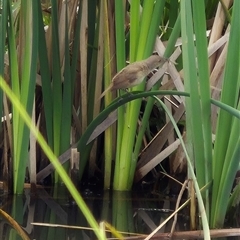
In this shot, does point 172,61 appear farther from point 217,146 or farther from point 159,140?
point 217,146

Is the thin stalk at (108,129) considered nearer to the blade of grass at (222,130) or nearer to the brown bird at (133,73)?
the brown bird at (133,73)

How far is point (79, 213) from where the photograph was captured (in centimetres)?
108

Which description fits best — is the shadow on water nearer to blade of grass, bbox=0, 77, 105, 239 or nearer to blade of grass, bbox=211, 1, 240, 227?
blade of grass, bbox=211, 1, 240, 227

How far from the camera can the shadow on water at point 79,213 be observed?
958 mm

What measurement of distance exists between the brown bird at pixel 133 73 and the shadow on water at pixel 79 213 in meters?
0.26

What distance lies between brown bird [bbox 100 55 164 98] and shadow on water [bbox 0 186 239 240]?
0.87ft

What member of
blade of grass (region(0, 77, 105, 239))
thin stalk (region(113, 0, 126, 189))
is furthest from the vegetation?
blade of grass (region(0, 77, 105, 239))

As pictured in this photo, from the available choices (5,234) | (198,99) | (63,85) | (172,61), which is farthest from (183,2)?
(5,234)

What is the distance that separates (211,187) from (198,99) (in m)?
0.17

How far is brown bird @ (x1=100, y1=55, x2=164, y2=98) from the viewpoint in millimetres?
1056

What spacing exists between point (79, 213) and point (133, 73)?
0.31 metres

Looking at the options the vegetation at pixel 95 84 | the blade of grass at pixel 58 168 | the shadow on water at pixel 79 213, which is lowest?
the shadow on water at pixel 79 213

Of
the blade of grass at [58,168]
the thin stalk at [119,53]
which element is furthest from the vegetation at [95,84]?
the blade of grass at [58,168]

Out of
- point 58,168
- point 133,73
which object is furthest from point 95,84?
point 58,168
